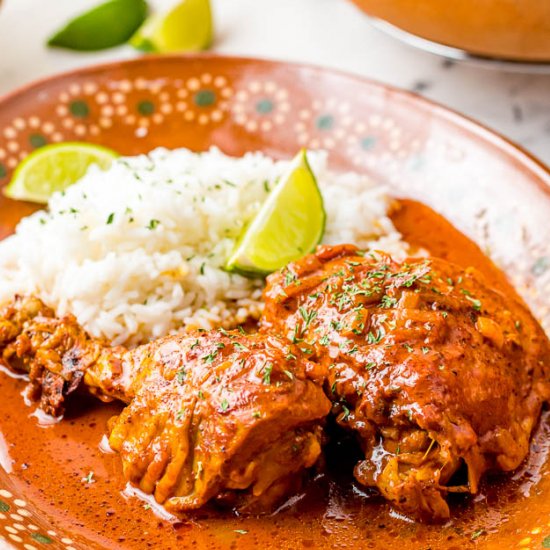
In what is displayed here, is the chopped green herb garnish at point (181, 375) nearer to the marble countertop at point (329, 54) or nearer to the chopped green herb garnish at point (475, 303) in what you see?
the chopped green herb garnish at point (475, 303)

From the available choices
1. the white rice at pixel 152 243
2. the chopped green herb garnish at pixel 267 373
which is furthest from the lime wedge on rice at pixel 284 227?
the chopped green herb garnish at pixel 267 373

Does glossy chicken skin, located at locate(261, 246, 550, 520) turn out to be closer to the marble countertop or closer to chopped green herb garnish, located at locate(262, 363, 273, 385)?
chopped green herb garnish, located at locate(262, 363, 273, 385)

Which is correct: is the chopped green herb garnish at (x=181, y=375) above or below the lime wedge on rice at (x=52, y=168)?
below

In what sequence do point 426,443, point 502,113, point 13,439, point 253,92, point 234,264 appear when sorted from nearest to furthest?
point 426,443 < point 13,439 < point 234,264 < point 253,92 < point 502,113

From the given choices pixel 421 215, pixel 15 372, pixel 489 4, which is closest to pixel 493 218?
pixel 421 215

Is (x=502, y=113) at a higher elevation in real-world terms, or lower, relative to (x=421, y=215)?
higher

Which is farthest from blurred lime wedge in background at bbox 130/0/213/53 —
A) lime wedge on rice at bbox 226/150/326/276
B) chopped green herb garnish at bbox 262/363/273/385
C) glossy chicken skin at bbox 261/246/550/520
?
chopped green herb garnish at bbox 262/363/273/385

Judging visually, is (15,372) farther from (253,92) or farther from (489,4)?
(489,4)
